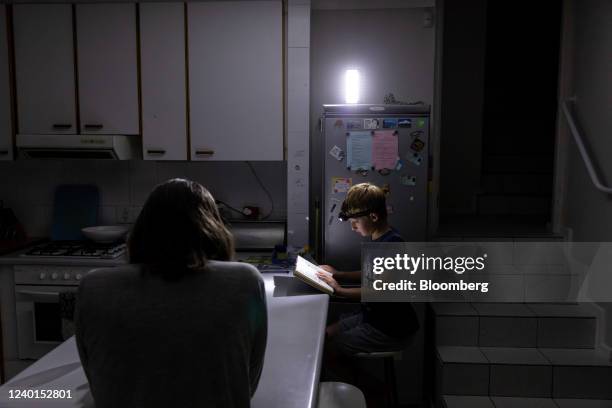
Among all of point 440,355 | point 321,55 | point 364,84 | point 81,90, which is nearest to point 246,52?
point 321,55

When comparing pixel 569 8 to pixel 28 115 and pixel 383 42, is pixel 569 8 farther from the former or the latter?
pixel 28 115

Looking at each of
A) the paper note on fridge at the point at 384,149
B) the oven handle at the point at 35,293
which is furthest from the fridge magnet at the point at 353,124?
the oven handle at the point at 35,293

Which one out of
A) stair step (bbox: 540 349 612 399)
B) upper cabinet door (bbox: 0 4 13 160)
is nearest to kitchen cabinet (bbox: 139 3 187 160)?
upper cabinet door (bbox: 0 4 13 160)

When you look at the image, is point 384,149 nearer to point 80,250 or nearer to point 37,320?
point 80,250

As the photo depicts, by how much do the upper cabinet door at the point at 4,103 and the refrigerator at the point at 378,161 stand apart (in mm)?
1964

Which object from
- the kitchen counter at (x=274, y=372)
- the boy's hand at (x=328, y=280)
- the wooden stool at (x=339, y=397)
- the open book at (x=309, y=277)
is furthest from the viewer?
the boy's hand at (x=328, y=280)

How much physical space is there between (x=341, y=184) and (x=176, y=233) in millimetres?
1784

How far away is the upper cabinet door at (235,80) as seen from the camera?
294 centimetres

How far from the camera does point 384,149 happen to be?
2773 mm

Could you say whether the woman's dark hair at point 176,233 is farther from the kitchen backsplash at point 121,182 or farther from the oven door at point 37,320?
the kitchen backsplash at point 121,182

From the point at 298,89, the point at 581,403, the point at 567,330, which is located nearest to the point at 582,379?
the point at 581,403

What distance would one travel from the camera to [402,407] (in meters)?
3.01

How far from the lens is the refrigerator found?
2.77m

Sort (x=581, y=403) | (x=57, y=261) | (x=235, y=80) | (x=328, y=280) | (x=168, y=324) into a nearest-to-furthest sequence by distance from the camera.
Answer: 1. (x=168, y=324)
2. (x=328, y=280)
3. (x=581, y=403)
4. (x=57, y=261)
5. (x=235, y=80)
